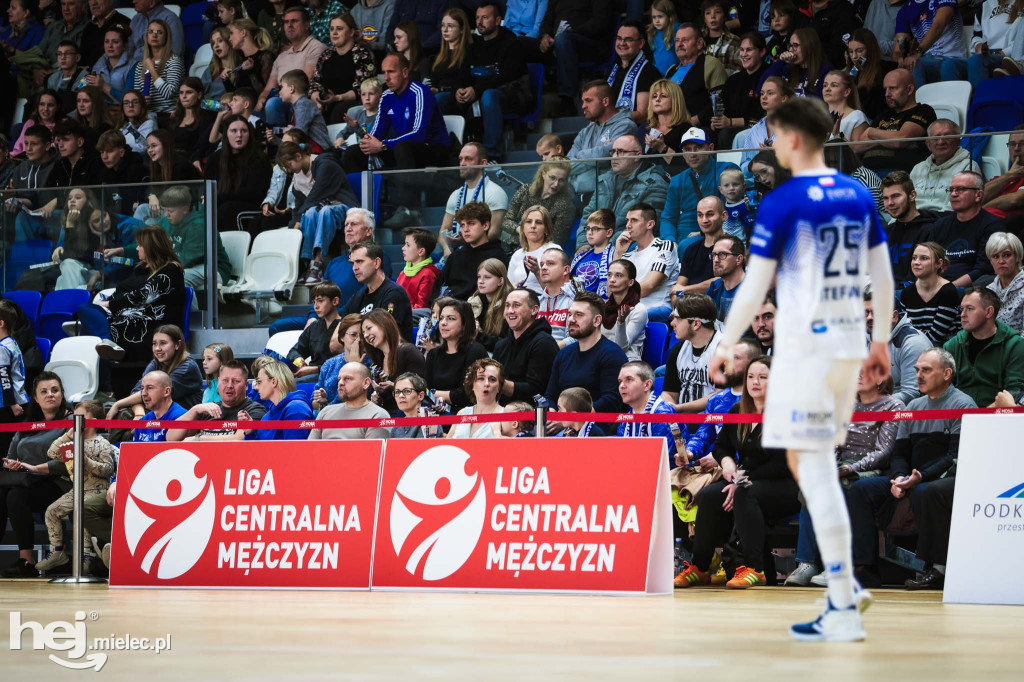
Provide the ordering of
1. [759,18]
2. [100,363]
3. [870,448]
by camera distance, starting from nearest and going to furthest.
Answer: [870,448]
[100,363]
[759,18]

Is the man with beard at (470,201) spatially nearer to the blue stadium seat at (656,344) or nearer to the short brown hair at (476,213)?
the short brown hair at (476,213)

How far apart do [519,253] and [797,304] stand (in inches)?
248

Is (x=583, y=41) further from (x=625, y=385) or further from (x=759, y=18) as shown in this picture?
(x=625, y=385)

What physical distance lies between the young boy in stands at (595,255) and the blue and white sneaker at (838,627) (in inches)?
239

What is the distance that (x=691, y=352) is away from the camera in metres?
10.2

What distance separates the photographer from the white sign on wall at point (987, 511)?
25.2 feet

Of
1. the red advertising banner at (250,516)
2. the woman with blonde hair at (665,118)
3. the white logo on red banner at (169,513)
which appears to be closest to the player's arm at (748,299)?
the red advertising banner at (250,516)

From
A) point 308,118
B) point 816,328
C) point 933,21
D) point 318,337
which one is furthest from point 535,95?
point 816,328

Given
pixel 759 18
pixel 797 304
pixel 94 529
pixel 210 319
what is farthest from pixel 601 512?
pixel 759 18

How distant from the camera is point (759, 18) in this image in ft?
47.1

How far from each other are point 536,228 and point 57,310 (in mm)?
5249

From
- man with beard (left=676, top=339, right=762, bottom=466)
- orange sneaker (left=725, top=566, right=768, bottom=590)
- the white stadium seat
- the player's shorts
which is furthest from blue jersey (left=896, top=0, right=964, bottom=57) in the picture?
the player's shorts

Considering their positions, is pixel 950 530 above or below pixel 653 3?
below

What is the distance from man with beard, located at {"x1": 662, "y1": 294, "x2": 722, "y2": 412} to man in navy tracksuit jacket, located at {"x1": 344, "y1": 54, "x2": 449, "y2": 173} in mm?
4629
